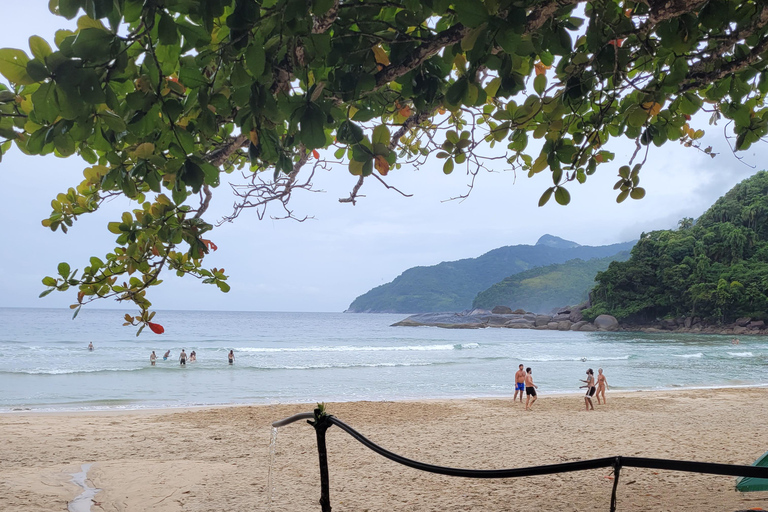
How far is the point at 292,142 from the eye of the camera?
1.82m

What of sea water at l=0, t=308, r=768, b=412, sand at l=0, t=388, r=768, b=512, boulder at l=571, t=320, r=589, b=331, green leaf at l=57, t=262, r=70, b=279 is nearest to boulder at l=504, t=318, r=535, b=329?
boulder at l=571, t=320, r=589, b=331

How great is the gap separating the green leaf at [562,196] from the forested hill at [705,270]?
53544 mm

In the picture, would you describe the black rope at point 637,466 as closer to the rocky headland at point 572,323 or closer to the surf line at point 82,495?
Answer: the surf line at point 82,495

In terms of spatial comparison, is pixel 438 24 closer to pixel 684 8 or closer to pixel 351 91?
pixel 351 91

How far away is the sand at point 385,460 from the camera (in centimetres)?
504

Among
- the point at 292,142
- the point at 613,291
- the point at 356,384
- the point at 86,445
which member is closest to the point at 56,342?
the point at 356,384

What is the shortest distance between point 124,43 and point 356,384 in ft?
61.5

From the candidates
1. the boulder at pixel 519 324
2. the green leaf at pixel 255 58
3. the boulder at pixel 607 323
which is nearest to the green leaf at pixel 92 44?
the green leaf at pixel 255 58

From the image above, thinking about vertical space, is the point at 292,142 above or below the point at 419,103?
below

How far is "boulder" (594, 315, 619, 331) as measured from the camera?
54281mm

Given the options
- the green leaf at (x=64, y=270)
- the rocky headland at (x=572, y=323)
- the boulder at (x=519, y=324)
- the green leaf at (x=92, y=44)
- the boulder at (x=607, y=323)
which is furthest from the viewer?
the boulder at (x=519, y=324)

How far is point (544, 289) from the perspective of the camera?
3821 inches

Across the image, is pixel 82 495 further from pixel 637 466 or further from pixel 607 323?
pixel 607 323

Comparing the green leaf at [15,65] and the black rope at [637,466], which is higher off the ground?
the green leaf at [15,65]
